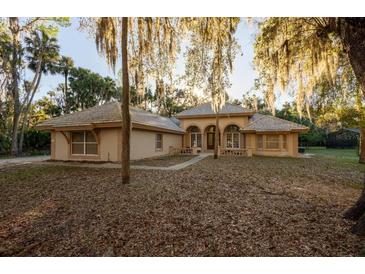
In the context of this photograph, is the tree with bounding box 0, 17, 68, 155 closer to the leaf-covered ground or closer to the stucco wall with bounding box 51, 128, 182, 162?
the stucco wall with bounding box 51, 128, 182, 162

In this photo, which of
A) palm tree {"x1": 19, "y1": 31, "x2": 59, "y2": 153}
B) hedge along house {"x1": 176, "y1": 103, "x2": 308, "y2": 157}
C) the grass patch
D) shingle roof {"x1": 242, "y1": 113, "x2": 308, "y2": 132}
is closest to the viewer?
the grass patch

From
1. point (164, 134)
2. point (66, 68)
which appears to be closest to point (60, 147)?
point (164, 134)

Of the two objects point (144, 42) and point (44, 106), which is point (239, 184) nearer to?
point (144, 42)

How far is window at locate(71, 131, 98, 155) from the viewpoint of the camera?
1226 centimetres

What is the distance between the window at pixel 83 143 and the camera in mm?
12258

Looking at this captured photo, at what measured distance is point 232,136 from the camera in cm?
1994

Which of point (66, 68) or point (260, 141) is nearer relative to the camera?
point (260, 141)

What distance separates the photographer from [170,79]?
6.82 m

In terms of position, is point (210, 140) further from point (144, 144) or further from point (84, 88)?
point (84, 88)

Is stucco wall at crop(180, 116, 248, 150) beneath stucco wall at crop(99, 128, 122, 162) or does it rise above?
above

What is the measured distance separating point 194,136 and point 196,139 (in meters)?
0.40

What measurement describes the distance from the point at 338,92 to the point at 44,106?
34.3 m

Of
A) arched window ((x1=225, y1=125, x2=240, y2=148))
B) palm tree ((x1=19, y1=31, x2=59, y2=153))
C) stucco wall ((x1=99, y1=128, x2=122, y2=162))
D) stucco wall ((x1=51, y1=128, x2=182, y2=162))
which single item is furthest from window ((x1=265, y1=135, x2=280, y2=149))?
palm tree ((x1=19, y1=31, x2=59, y2=153))
